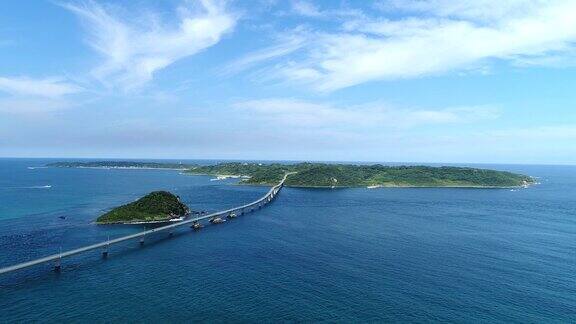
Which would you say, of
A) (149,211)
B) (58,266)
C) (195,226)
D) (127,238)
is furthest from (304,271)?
(149,211)

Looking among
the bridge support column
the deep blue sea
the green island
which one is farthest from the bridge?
the green island

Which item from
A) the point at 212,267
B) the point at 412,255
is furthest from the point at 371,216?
the point at 212,267

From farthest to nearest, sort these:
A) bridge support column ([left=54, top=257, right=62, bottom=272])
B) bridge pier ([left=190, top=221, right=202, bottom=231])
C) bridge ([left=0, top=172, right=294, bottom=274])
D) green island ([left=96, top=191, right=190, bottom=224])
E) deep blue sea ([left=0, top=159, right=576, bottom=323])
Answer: green island ([left=96, top=191, right=190, bottom=224]), bridge pier ([left=190, top=221, right=202, bottom=231]), bridge support column ([left=54, top=257, right=62, bottom=272]), bridge ([left=0, top=172, right=294, bottom=274]), deep blue sea ([left=0, top=159, right=576, bottom=323])

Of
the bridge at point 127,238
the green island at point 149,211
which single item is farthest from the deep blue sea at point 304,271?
the green island at point 149,211

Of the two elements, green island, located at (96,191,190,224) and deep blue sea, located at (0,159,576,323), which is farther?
green island, located at (96,191,190,224)

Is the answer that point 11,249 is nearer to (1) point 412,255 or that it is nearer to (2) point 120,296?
(2) point 120,296

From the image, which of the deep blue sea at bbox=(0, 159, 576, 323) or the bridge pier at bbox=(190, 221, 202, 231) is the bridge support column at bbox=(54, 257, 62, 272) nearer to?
the deep blue sea at bbox=(0, 159, 576, 323)
